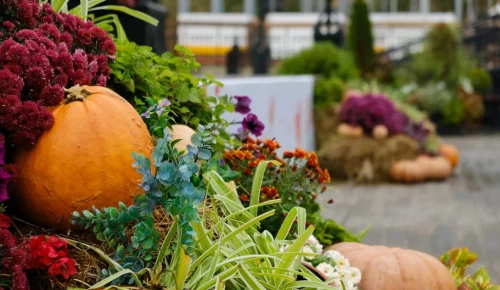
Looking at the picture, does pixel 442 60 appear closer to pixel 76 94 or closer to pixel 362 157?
pixel 362 157

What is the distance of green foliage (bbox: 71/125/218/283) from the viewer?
2.65 m

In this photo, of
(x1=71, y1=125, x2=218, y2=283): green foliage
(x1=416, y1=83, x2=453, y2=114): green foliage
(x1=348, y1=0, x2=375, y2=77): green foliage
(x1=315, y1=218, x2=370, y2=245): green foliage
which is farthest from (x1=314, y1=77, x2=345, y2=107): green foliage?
(x1=71, y1=125, x2=218, y2=283): green foliage

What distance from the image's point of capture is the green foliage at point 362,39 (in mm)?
20969

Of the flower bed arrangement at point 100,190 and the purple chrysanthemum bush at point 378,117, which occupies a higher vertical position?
the flower bed arrangement at point 100,190

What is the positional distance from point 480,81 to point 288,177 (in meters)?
20.2

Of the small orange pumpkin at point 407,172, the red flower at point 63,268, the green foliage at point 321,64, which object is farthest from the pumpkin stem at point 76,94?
the green foliage at point 321,64

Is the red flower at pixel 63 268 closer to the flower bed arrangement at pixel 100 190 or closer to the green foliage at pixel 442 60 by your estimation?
the flower bed arrangement at pixel 100 190

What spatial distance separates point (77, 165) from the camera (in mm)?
2914

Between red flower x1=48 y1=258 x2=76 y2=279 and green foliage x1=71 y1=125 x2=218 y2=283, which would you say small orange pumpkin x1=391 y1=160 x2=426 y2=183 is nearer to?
green foliage x1=71 y1=125 x2=218 y2=283

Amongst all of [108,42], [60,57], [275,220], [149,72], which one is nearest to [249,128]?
[275,220]

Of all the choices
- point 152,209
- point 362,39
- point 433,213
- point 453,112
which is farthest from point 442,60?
point 152,209

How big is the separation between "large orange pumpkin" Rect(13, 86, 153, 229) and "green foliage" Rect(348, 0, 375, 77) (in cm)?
1818

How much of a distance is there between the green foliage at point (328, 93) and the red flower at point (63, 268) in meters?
10.9

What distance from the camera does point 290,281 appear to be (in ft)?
9.34
